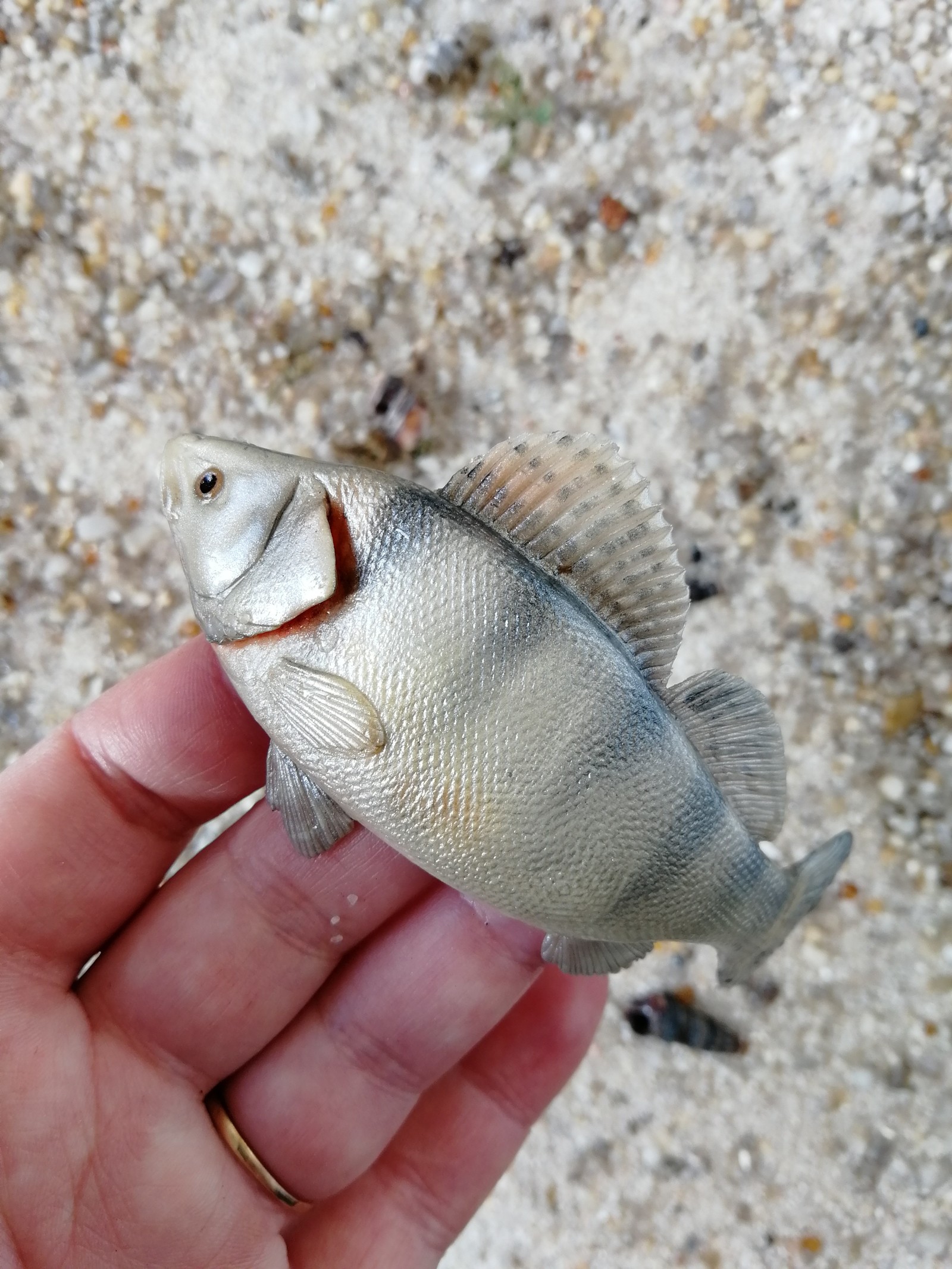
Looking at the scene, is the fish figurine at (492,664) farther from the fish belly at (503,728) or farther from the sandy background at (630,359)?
the sandy background at (630,359)

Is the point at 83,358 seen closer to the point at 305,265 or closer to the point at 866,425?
the point at 305,265

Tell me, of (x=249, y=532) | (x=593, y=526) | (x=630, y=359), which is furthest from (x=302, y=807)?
(x=630, y=359)

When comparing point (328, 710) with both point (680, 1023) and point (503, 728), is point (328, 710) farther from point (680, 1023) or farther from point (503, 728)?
point (680, 1023)

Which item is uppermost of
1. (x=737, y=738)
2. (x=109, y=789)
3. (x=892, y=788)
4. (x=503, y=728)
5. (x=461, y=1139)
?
(x=109, y=789)

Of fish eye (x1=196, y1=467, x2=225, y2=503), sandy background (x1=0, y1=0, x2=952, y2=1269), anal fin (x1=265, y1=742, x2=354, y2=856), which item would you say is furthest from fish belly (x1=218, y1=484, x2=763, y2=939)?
sandy background (x1=0, y1=0, x2=952, y2=1269)

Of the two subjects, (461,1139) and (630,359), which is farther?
(630,359)

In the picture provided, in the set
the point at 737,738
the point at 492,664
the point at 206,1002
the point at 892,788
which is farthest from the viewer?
the point at 892,788

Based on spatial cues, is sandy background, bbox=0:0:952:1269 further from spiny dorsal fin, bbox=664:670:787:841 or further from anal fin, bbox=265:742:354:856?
anal fin, bbox=265:742:354:856

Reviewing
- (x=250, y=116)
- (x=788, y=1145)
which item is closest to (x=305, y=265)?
(x=250, y=116)
